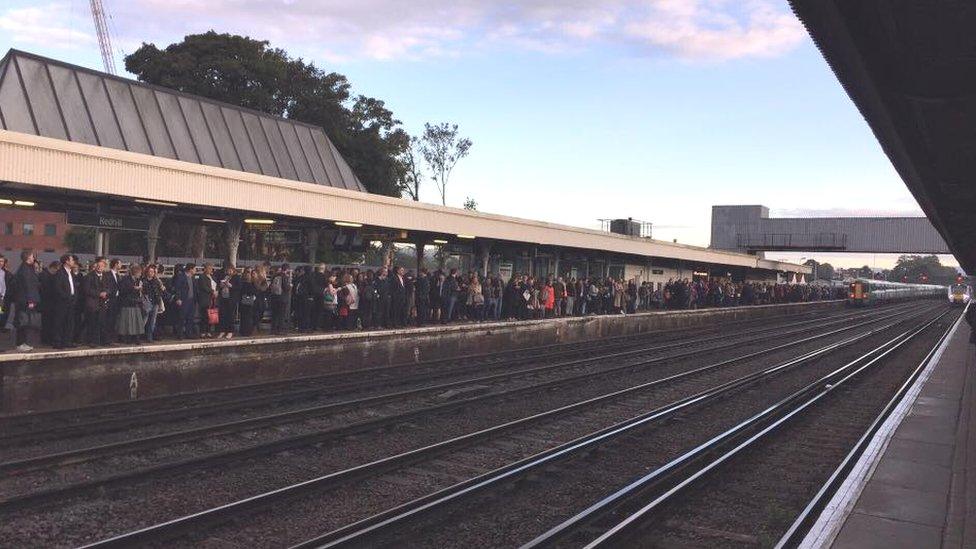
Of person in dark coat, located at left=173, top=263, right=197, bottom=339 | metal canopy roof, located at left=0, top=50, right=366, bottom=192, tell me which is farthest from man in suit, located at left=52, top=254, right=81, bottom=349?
metal canopy roof, located at left=0, top=50, right=366, bottom=192

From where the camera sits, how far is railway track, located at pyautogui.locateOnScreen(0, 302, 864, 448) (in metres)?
10.2

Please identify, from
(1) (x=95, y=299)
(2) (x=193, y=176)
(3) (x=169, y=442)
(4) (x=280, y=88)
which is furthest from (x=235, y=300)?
(4) (x=280, y=88)

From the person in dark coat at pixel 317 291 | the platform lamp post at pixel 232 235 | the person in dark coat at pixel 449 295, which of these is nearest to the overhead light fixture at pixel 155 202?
the platform lamp post at pixel 232 235

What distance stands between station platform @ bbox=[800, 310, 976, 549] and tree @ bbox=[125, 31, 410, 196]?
37.6 metres

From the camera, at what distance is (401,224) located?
68.4 feet

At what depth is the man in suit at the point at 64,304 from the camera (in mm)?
12820

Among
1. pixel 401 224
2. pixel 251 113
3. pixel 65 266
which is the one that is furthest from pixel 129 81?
pixel 65 266

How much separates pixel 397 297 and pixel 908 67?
52.3ft

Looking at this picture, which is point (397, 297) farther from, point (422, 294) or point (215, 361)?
point (215, 361)

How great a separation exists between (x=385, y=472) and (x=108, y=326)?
7.74 meters

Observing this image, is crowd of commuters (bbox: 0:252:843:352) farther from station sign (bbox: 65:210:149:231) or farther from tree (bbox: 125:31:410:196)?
tree (bbox: 125:31:410:196)

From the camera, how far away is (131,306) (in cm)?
1393

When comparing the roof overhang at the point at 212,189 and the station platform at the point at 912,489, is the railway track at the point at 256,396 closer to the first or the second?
the roof overhang at the point at 212,189

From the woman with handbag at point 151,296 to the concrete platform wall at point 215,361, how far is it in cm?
100
